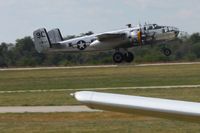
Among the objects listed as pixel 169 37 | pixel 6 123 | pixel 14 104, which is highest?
pixel 6 123

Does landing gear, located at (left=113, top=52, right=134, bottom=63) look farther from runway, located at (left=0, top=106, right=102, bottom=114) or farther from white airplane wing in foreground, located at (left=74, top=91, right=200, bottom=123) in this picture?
white airplane wing in foreground, located at (left=74, top=91, right=200, bottom=123)

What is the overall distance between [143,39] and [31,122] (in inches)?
1587

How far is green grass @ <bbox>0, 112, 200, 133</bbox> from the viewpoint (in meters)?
9.44

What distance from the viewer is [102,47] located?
183ft

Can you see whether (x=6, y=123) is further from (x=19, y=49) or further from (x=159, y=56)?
(x=19, y=49)

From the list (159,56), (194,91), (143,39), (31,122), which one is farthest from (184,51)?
(31,122)

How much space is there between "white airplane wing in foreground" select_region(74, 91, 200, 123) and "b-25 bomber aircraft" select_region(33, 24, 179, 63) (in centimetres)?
4776

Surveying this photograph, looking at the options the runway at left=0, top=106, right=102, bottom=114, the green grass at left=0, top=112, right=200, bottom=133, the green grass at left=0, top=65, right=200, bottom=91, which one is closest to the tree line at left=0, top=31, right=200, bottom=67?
the green grass at left=0, top=65, right=200, bottom=91

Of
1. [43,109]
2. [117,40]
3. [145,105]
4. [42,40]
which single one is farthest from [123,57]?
[145,105]

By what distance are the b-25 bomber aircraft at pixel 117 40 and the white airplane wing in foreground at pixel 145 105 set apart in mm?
47762

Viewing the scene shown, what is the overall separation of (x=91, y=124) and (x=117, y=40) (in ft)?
144

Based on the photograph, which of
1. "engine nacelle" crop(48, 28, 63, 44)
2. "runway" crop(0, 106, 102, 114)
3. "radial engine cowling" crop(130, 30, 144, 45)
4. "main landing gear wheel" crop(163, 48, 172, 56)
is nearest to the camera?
"runway" crop(0, 106, 102, 114)

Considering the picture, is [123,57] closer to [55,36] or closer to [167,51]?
[167,51]

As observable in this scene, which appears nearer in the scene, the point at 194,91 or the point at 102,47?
the point at 194,91
